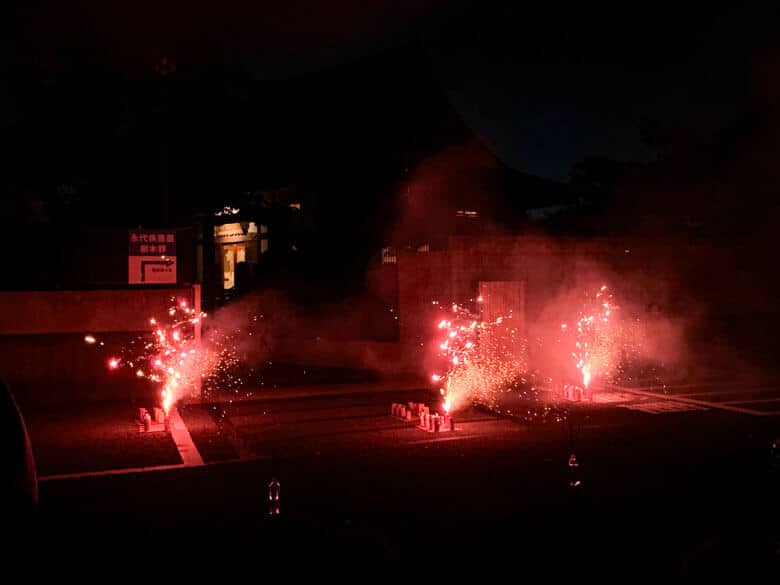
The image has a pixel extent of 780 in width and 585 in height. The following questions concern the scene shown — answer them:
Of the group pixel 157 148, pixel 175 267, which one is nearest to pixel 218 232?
pixel 157 148

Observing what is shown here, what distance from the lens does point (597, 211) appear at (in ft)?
84.5

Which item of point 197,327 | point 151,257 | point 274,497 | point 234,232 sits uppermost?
point 234,232

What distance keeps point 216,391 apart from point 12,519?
12.0 meters

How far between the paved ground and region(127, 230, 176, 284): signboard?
153 inches

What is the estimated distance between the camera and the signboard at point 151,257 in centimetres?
1482

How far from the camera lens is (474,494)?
7.73 m

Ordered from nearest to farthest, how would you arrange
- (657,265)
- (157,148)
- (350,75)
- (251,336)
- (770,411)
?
1. (770,411)
2. (657,265)
3. (251,336)
4. (157,148)
5. (350,75)

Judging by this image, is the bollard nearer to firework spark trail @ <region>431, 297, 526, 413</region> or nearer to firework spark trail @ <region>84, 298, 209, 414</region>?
firework spark trail @ <region>431, 297, 526, 413</region>

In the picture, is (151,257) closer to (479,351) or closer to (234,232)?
(479,351)

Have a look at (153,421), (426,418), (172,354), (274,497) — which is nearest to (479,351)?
(426,418)

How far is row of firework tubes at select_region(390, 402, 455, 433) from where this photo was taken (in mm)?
11109

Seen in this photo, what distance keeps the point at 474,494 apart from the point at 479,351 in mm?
7766

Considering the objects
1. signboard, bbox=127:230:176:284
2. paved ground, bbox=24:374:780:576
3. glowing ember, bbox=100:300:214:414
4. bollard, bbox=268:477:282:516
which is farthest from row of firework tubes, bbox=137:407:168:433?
bollard, bbox=268:477:282:516

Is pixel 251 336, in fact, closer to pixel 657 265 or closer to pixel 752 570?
pixel 657 265
